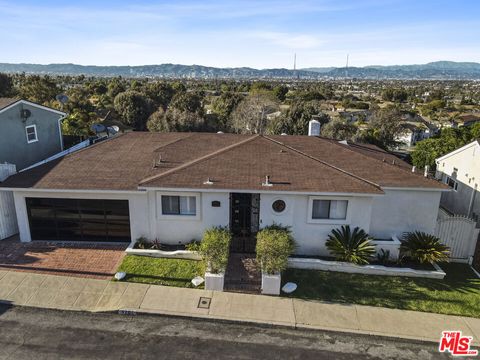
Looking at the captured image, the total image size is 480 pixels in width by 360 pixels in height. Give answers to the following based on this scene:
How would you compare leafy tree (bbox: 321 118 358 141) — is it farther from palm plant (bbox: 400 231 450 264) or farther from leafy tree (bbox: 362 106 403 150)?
palm plant (bbox: 400 231 450 264)

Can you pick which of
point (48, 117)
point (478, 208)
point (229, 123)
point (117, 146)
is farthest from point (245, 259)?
point (229, 123)

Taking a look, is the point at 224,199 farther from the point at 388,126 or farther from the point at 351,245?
the point at 388,126

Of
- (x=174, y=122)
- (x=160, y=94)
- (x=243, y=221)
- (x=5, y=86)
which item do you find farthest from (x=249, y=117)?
(x=5, y=86)

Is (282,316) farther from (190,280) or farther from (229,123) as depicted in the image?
(229,123)

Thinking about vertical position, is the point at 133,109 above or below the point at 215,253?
above

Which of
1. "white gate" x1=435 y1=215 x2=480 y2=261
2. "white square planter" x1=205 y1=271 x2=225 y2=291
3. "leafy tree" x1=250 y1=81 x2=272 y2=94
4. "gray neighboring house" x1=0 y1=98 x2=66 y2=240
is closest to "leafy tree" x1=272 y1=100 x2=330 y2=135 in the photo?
"gray neighboring house" x1=0 y1=98 x2=66 y2=240

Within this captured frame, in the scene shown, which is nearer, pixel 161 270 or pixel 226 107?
pixel 161 270

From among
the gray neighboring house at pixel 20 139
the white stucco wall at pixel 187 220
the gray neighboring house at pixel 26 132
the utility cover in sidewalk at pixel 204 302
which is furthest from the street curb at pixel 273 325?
the gray neighboring house at pixel 26 132
